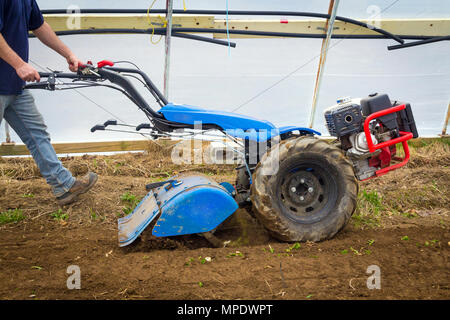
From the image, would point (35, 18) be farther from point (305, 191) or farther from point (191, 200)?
point (305, 191)

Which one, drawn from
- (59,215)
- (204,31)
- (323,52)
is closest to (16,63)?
(59,215)

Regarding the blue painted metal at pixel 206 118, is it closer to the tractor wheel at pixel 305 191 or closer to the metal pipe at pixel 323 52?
the tractor wheel at pixel 305 191

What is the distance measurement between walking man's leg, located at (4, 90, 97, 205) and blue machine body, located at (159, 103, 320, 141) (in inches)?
49.6

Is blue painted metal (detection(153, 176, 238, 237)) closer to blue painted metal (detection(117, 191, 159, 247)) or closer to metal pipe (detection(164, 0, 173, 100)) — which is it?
blue painted metal (detection(117, 191, 159, 247))

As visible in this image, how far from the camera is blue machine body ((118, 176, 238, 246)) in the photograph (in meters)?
3.00

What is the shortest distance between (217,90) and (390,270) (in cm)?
430

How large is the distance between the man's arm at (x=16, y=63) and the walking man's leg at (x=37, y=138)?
46 cm

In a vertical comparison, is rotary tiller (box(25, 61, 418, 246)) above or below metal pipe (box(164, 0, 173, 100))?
below

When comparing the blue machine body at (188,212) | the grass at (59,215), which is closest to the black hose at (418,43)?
the blue machine body at (188,212)

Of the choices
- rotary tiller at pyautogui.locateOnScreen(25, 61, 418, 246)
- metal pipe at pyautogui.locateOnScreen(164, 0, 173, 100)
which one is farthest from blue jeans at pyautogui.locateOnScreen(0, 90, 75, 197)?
metal pipe at pyautogui.locateOnScreen(164, 0, 173, 100)

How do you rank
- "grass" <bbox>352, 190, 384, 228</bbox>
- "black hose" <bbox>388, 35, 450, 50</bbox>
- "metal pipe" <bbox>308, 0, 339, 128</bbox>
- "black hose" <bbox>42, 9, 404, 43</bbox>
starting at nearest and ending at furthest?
"grass" <bbox>352, 190, 384, 228</bbox> → "black hose" <bbox>42, 9, 404, 43</bbox> → "metal pipe" <bbox>308, 0, 339, 128</bbox> → "black hose" <bbox>388, 35, 450, 50</bbox>

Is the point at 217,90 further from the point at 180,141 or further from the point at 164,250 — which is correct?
the point at 164,250

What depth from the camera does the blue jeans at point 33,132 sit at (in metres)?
3.62

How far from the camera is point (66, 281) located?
2.65 m
